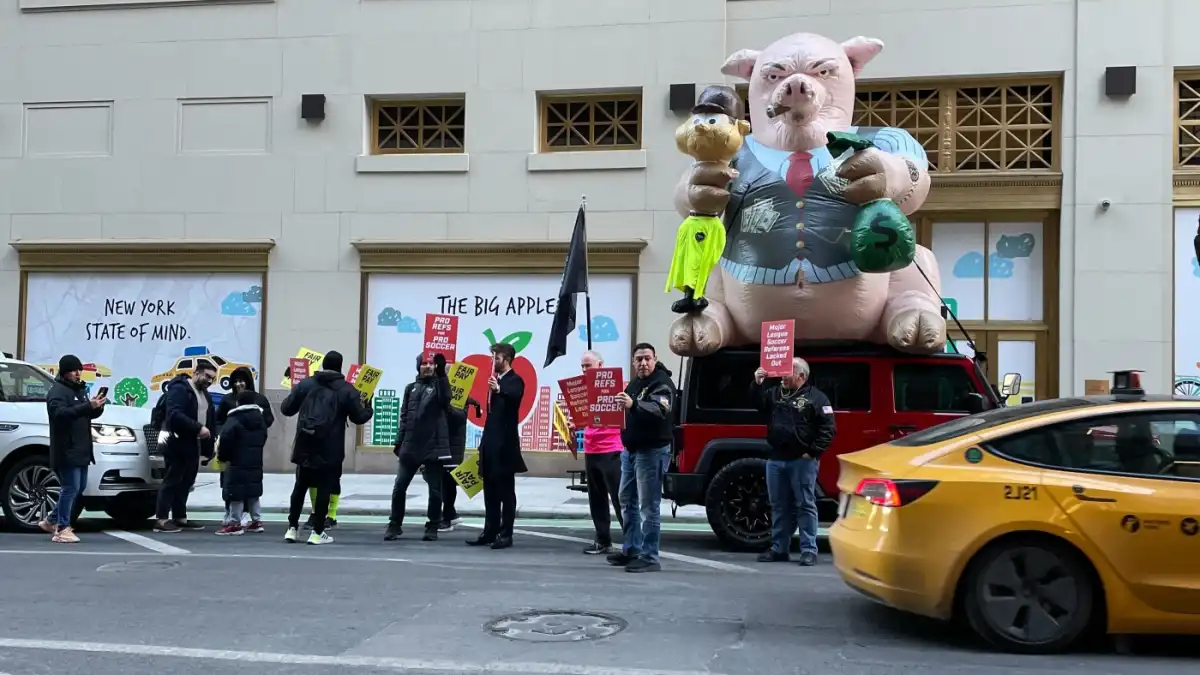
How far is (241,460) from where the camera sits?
10.3 meters

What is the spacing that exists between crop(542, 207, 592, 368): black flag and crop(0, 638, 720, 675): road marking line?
20.5ft

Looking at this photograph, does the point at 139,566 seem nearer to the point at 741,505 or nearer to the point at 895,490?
the point at 741,505

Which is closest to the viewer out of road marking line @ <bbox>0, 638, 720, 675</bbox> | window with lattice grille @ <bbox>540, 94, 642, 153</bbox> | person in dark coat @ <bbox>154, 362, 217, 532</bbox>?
road marking line @ <bbox>0, 638, 720, 675</bbox>

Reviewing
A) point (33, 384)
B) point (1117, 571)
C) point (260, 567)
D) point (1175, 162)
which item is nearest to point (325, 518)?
point (260, 567)

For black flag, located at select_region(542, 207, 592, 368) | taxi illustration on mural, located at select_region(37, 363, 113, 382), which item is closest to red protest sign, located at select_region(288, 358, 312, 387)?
black flag, located at select_region(542, 207, 592, 368)

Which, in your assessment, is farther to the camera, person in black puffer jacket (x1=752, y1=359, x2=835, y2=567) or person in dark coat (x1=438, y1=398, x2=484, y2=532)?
person in dark coat (x1=438, y1=398, x2=484, y2=532)

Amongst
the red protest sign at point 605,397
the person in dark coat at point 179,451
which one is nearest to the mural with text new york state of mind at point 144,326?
the person in dark coat at point 179,451

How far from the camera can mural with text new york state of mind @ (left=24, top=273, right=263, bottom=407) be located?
16328 mm

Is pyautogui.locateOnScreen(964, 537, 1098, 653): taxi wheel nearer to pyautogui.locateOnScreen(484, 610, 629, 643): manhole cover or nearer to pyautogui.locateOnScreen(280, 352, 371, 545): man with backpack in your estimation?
pyautogui.locateOnScreen(484, 610, 629, 643): manhole cover

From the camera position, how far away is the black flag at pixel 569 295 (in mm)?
11508

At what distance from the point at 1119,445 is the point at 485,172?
1174 cm

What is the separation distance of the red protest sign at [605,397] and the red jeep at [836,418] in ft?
3.29

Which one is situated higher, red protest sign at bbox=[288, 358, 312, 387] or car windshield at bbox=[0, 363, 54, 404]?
red protest sign at bbox=[288, 358, 312, 387]

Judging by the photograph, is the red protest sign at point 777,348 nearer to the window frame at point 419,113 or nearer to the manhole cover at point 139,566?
the manhole cover at point 139,566
